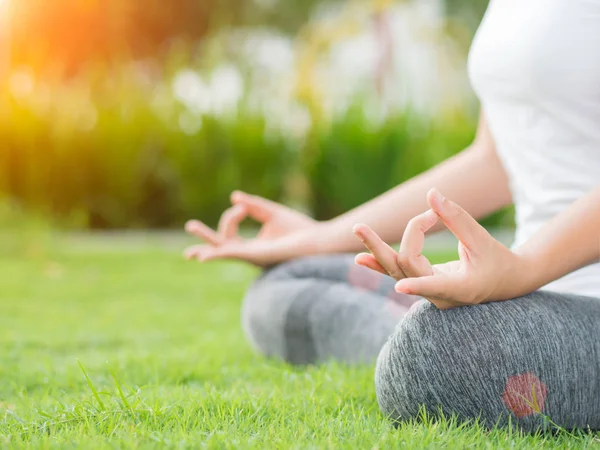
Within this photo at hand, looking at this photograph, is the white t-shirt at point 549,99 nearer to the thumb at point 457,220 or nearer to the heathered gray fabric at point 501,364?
the heathered gray fabric at point 501,364

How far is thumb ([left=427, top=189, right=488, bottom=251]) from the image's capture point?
125 centimetres

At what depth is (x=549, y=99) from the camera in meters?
1.78

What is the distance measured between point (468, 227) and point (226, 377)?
3.89ft

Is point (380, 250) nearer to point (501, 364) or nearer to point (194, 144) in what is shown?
point (501, 364)

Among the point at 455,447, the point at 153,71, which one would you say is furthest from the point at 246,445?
the point at 153,71

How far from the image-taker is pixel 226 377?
89.7 inches

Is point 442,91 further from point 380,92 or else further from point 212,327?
point 212,327

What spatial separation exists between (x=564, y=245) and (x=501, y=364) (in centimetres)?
25

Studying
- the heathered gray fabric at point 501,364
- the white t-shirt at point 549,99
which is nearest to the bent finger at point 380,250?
the heathered gray fabric at point 501,364

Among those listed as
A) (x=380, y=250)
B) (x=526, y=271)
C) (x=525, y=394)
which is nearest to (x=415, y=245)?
(x=380, y=250)

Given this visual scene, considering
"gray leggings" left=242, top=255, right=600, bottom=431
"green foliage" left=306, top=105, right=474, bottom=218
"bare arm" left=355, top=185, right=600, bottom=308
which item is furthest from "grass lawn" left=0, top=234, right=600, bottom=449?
"green foliage" left=306, top=105, right=474, bottom=218

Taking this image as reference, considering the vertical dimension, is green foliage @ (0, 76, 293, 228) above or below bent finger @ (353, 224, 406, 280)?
below

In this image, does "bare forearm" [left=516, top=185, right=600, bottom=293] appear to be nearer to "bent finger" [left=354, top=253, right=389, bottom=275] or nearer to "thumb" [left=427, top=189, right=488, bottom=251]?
"thumb" [left=427, top=189, right=488, bottom=251]

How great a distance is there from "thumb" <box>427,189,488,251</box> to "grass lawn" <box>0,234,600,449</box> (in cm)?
35
